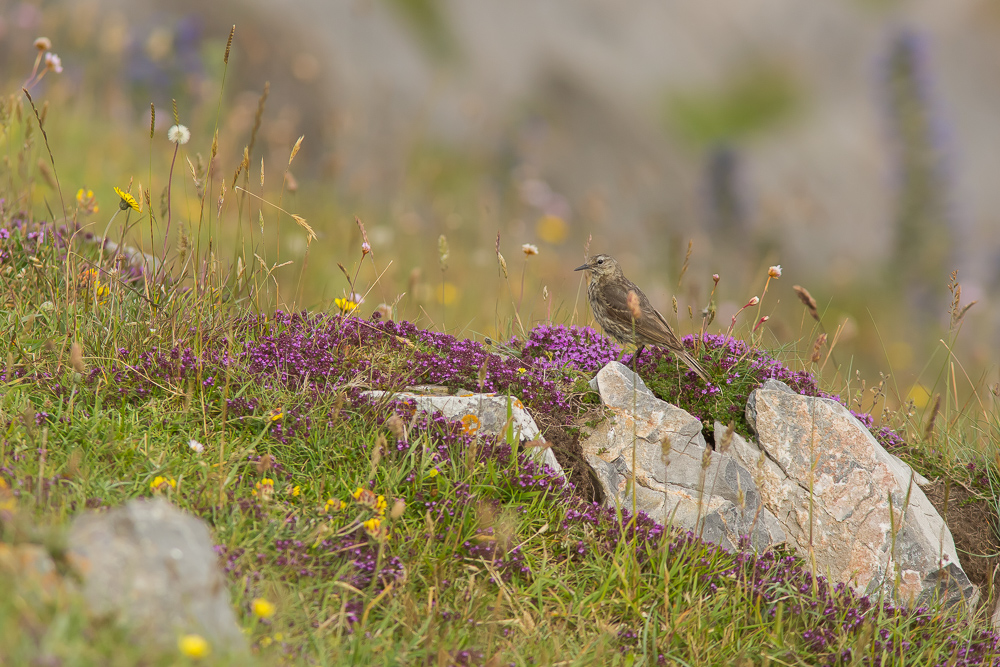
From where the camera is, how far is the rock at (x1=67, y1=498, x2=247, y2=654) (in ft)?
7.83

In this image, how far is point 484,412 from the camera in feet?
13.4

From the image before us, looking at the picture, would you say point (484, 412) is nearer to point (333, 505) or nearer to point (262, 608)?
point (333, 505)

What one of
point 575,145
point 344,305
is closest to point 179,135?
point 344,305

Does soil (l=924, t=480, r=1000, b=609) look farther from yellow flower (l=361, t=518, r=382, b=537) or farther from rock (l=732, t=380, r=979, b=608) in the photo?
yellow flower (l=361, t=518, r=382, b=537)

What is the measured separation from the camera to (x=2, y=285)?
14.3 feet

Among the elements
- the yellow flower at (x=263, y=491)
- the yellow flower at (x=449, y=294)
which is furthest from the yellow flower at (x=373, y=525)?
the yellow flower at (x=449, y=294)

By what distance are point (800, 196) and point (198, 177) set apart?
7.30m

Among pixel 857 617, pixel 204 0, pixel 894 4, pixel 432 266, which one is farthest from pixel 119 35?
pixel 894 4

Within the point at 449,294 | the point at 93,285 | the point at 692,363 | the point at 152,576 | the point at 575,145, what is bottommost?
the point at 449,294

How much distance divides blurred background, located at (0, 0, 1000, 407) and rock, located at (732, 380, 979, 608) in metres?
0.95

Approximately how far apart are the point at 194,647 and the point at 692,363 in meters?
3.03

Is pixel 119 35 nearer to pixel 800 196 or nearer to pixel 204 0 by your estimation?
pixel 204 0

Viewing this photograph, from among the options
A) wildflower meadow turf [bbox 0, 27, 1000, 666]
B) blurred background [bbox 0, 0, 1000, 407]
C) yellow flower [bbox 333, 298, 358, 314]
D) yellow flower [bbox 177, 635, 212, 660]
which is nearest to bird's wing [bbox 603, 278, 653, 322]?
blurred background [bbox 0, 0, 1000, 407]

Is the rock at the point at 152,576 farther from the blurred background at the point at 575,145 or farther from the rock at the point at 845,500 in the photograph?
the rock at the point at 845,500
